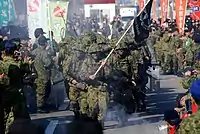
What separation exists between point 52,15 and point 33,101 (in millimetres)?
5054

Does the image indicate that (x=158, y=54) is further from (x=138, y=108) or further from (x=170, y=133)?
(x=170, y=133)

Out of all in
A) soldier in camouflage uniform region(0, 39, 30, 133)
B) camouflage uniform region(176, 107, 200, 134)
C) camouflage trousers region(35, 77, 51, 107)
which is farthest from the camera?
camouflage trousers region(35, 77, 51, 107)

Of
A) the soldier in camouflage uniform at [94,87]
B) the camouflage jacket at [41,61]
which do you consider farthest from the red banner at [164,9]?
the soldier in camouflage uniform at [94,87]

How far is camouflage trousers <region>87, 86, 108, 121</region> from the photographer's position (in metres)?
9.89

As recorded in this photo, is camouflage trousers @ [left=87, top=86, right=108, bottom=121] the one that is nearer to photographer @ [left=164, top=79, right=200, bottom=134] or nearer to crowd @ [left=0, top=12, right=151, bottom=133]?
crowd @ [left=0, top=12, right=151, bottom=133]

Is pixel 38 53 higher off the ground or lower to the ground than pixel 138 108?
higher

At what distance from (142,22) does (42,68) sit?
2.94 meters

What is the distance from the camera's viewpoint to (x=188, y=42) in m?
18.8

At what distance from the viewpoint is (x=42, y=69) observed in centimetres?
1356

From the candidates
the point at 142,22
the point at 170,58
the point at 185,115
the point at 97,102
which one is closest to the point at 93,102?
the point at 97,102

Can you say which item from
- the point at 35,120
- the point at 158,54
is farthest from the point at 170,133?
the point at 158,54

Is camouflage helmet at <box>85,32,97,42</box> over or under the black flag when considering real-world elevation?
under

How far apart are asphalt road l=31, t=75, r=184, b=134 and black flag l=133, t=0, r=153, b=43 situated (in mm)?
1701

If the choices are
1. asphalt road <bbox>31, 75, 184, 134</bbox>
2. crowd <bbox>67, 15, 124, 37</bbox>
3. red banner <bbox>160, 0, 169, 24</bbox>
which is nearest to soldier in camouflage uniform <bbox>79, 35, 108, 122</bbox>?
asphalt road <bbox>31, 75, 184, 134</bbox>
